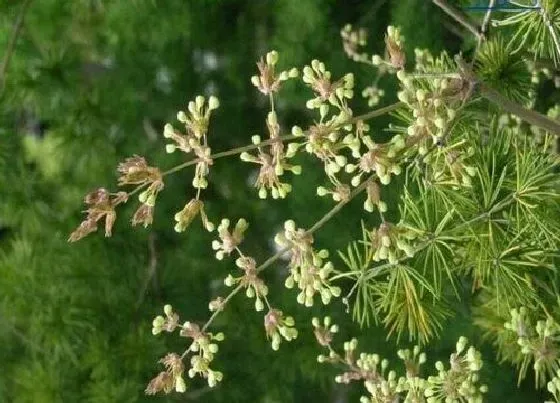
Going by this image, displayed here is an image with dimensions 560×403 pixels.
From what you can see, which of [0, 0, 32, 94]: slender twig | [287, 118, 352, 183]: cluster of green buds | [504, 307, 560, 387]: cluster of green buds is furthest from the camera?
[0, 0, 32, 94]: slender twig

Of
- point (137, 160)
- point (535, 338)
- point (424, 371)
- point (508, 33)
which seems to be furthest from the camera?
point (424, 371)

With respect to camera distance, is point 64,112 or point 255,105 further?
point 255,105

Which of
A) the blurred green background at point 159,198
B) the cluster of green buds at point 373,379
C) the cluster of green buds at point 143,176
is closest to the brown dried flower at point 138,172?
the cluster of green buds at point 143,176

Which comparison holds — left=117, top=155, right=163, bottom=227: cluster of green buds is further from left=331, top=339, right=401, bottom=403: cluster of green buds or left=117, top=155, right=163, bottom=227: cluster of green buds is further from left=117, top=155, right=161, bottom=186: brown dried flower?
left=331, top=339, right=401, bottom=403: cluster of green buds

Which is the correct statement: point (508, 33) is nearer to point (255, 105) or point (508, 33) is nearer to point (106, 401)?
point (255, 105)

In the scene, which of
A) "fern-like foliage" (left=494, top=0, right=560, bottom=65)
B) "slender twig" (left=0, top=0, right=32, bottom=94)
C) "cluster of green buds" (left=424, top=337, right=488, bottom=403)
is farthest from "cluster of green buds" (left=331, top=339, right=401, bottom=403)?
"slender twig" (left=0, top=0, right=32, bottom=94)

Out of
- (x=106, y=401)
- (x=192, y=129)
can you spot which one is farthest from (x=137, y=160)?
(x=106, y=401)
